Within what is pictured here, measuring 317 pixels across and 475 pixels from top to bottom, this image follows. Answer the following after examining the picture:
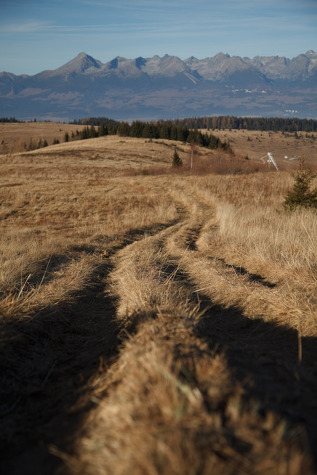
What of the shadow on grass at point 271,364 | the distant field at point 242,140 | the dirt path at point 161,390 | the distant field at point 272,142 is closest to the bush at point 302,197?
the dirt path at point 161,390

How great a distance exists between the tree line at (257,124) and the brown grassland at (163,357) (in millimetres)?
151524

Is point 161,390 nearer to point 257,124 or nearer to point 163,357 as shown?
point 163,357

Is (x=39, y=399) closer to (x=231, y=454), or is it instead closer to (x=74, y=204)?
(x=231, y=454)

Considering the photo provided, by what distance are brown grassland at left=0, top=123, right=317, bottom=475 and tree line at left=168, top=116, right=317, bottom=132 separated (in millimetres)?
151524

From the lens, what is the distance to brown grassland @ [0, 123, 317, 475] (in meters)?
1.75

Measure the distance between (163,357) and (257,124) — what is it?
18255 cm

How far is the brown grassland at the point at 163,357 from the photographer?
175cm

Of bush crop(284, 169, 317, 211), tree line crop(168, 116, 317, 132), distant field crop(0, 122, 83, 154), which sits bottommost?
bush crop(284, 169, 317, 211)

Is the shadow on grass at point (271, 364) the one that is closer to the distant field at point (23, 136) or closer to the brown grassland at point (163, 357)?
the brown grassland at point (163, 357)

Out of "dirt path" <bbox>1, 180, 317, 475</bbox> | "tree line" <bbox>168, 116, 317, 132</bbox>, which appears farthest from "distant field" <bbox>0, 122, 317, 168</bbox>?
"dirt path" <bbox>1, 180, 317, 475</bbox>

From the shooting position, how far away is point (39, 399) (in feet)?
9.27

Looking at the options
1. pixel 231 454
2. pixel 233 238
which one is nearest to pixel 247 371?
pixel 231 454

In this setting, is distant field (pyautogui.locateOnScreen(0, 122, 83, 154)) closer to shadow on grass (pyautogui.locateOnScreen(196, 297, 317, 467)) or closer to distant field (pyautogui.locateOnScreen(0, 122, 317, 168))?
distant field (pyautogui.locateOnScreen(0, 122, 317, 168))

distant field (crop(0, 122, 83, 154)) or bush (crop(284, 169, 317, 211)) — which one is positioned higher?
distant field (crop(0, 122, 83, 154))
